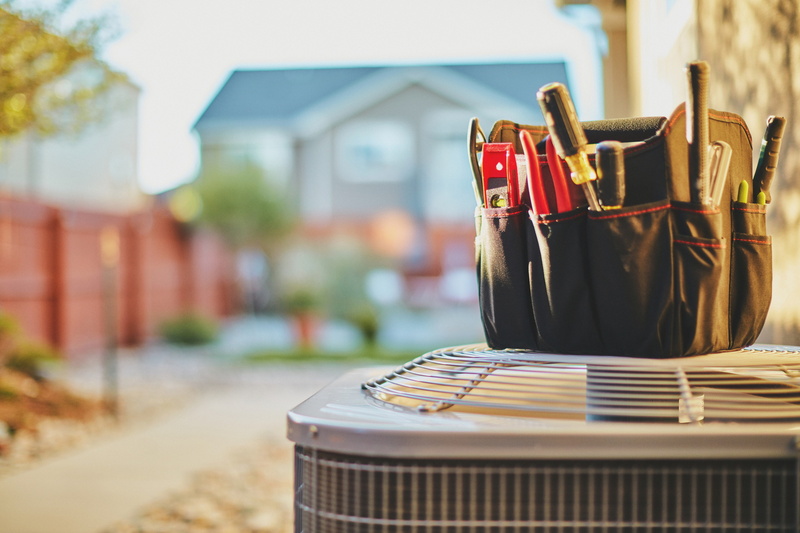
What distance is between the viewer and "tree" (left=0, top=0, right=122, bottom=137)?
4520 millimetres

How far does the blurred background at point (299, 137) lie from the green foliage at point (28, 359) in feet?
1.96

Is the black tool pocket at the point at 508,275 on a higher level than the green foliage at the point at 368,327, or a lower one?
higher

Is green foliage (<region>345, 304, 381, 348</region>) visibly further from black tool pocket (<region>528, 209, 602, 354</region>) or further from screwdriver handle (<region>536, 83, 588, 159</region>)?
screwdriver handle (<region>536, 83, 588, 159</region>)

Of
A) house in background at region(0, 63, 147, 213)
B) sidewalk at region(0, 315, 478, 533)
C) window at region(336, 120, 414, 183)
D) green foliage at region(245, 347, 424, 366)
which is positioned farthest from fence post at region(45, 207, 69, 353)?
window at region(336, 120, 414, 183)

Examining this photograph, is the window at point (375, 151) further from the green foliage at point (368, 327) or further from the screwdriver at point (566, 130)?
the screwdriver at point (566, 130)

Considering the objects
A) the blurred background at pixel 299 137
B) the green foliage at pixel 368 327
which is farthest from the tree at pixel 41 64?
the green foliage at pixel 368 327

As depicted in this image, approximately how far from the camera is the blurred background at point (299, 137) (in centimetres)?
389

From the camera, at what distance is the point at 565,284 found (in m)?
1.26

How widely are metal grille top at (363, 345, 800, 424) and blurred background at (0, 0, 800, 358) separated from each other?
2.65 feet

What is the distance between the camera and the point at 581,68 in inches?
295

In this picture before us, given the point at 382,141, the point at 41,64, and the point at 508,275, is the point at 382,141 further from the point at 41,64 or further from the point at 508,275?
the point at 508,275

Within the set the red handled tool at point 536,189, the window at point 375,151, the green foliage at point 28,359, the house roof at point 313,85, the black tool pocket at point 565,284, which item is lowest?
the green foliage at point 28,359

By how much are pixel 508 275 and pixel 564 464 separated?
41cm

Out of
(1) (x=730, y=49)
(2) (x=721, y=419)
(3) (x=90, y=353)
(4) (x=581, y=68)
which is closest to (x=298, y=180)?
(3) (x=90, y=353)
